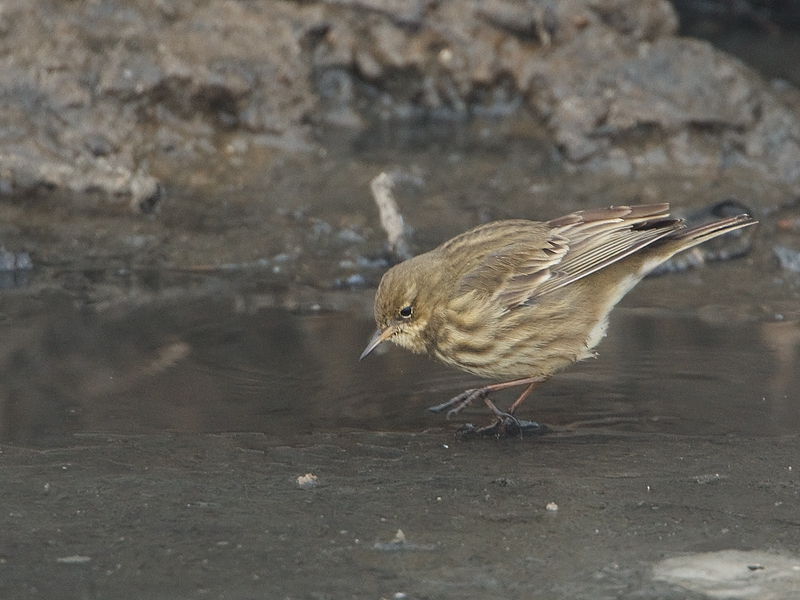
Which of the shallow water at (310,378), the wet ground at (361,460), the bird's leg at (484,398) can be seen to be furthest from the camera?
the bird's leg at (484,398)

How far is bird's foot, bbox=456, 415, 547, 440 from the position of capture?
5.03m

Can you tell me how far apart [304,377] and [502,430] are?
1076 millimetres

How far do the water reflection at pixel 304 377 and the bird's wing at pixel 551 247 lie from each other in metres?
0.55

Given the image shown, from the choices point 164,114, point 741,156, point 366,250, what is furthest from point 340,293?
point 741,156

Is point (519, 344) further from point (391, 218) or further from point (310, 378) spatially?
point (391, 218)

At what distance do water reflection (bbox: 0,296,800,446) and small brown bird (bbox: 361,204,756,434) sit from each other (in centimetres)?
22

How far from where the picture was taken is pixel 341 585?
3.35 m

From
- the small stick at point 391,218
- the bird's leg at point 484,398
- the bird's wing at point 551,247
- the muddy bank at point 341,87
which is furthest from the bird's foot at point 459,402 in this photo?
the muddy bank at point 341,87

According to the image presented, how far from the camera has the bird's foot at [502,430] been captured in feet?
16.5

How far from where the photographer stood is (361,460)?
4520mm

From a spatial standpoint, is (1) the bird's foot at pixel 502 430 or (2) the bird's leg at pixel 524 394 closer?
(1) the bird's foot at pixel 502 430

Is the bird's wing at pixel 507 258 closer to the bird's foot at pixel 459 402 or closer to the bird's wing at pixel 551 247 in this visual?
the bird's wing at pixel 551 247

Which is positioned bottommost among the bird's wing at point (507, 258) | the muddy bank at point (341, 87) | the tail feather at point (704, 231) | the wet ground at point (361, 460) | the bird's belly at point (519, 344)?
the wet ground at point (361, 460)

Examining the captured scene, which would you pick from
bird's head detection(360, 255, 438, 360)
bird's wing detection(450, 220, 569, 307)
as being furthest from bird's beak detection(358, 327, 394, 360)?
bird's wing detection(450, 220, 569, 307)
